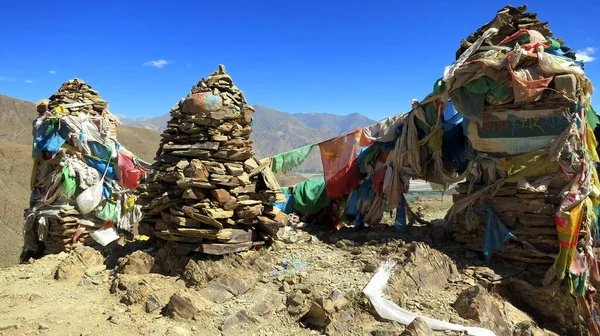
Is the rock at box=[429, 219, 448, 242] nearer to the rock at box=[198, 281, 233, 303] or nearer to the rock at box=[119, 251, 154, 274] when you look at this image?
the rock at box=[198, 281, 233, 303]

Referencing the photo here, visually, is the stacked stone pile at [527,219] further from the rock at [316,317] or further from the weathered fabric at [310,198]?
the rock at [316,317]

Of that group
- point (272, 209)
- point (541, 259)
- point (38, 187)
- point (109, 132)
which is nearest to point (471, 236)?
point (541, 259)

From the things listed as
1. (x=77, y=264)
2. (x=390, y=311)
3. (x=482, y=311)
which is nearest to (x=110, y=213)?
(x=77, y=264)

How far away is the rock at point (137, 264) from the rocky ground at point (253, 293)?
0.04 ft

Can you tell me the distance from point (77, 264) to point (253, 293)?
2.68 metres

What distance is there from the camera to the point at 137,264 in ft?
17.8

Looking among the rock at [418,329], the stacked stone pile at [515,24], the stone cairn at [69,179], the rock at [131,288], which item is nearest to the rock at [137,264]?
the rock at [131,288]

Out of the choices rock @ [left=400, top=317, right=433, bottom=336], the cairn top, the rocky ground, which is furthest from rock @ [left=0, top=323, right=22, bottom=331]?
the cairn top

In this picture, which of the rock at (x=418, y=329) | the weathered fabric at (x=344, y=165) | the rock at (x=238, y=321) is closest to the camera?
the rock at (x=418, y=329)

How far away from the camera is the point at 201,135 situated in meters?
5.63

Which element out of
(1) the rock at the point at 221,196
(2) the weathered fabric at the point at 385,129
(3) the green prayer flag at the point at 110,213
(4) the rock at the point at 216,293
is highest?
(2) the weathered fabric at the point at 385,129

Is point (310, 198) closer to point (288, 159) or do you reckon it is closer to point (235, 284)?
point (288, 159)

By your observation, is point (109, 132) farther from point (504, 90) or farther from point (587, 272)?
point (587, 272)

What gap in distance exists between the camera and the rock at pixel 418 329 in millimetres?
3594
